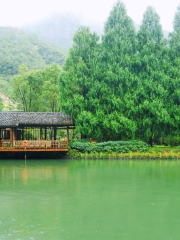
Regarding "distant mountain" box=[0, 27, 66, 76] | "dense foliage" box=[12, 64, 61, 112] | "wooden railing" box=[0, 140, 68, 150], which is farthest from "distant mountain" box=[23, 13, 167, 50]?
"wooden railing" box=[0, 140, 68, 150]

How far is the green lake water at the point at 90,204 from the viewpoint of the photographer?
8117mm

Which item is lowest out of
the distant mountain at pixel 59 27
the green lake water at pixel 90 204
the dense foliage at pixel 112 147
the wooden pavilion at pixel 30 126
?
the green lake water at pixel 90 204

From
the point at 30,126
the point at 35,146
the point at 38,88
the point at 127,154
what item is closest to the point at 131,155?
the point at 127,154

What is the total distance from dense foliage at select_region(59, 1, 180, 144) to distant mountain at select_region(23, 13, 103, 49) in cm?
7773

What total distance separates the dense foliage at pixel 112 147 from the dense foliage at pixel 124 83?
1251 mm

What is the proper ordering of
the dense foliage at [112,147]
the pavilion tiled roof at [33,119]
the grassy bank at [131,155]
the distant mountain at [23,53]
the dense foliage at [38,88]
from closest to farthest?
the grassy bank at [131,155], the dense foliage at [112,147], the pavilion tiled roof at [33,119], the dense foliage at [38,88], the distant mountain at [23,53]

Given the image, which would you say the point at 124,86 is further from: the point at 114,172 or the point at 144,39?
the point at 114,172

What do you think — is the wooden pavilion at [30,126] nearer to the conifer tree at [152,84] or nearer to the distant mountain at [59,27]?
the conifer tree at [152,84]

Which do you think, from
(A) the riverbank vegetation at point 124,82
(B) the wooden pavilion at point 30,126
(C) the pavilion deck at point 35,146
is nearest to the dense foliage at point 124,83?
(A) the riverbank vegetation at point 124,82

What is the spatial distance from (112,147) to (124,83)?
547 cm

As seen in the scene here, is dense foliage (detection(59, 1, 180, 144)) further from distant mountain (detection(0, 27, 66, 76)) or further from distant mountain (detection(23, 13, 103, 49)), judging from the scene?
distant mountain (detection(23, 13, 103, 49))

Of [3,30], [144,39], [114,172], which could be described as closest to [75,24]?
[3,30]

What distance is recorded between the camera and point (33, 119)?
2577 centimetres

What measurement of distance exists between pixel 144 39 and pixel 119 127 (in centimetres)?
779
